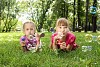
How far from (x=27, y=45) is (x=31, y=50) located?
1.02ft

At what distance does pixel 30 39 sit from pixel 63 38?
0.83m

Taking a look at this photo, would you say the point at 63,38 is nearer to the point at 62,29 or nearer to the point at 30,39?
the point at 62,29

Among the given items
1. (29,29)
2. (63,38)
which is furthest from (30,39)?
(63,38)

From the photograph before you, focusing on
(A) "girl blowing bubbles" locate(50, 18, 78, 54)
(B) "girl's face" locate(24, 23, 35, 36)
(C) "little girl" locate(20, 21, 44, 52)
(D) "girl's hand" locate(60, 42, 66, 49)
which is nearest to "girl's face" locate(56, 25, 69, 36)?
(A) "girl blowing bubbles" locate(50, 18, 78, 54)

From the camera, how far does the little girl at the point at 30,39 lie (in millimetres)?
6652

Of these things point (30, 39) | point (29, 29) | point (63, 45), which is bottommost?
point (63, 45)

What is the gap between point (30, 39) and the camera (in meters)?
6.91

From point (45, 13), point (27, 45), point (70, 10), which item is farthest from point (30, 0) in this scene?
point (27, 45)

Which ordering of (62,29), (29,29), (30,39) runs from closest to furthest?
(62,29), (29,29), (30,39)

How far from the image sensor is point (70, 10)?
4794cm

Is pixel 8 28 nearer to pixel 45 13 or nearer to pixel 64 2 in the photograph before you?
pixel 45 13

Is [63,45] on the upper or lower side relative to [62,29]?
lower

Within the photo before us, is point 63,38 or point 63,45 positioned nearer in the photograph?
point 63,45

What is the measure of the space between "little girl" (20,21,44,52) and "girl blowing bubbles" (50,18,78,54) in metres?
0.42
